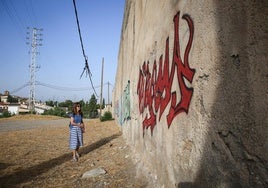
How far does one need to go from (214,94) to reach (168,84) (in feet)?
3.82

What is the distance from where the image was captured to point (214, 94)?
70.0 inches

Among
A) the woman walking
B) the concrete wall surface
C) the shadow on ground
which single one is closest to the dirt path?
the shadow on ground

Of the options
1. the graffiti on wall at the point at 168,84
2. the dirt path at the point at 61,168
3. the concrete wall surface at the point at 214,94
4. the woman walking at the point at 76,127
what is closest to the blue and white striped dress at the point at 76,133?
the woman walking at the point at 76,127

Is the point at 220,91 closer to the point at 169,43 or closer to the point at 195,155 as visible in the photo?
the point at 195,155

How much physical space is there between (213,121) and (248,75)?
0.47 metres

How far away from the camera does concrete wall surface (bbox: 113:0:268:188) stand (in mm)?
1384

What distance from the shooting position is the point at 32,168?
5.79 meters

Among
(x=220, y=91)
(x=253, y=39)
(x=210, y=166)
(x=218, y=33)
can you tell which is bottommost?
(x=210, y=166)

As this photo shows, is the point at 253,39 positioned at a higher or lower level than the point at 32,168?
higher

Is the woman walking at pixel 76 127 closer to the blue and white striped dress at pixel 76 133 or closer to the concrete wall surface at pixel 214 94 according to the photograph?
the blue and white striped dress at pixel 76 133

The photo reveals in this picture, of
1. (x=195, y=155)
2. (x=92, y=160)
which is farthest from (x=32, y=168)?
(x=195, y=155)

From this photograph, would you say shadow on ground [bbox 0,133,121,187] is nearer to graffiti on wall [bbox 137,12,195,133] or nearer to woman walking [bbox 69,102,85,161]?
woman walking [bbox 69,102,85,161]

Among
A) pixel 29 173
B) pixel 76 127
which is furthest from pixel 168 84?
pixel 76 127

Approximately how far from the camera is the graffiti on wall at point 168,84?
90.2 inches
